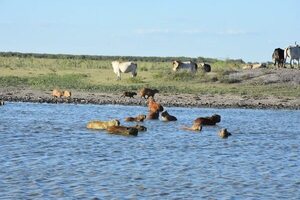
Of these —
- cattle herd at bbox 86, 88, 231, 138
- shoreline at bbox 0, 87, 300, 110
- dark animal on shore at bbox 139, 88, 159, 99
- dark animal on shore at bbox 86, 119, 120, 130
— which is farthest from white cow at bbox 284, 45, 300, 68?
dark animal on shore at bbox 86, 119, 120, 130

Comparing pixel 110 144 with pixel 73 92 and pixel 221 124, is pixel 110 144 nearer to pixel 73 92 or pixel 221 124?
pixel 221 124

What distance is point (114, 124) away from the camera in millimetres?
21078

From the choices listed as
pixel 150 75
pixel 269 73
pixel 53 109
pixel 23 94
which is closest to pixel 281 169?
pixel 53 109

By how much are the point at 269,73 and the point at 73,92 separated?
965 centimetres

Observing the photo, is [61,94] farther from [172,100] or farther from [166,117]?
[166,117]

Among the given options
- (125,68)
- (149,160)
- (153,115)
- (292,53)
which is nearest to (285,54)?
(292,53)

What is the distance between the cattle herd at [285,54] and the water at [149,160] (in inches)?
686

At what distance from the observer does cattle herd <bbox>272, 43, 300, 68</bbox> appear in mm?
43250

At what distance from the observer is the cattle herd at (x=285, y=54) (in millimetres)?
43250

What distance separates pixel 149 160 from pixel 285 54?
2843cm

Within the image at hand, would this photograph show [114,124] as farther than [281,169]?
Yes

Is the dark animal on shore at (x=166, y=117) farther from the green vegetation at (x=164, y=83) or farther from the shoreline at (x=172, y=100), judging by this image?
the green vegetation at (x=164, y=83)

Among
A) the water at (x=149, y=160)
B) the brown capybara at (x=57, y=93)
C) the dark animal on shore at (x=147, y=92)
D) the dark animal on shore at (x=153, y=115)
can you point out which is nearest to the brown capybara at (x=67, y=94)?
the brown capybara at (x=57, y=93)

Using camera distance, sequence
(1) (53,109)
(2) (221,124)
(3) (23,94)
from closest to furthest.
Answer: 1. (2) (221,124)
2. (1) (53,109)
3. (3) (23,94)
